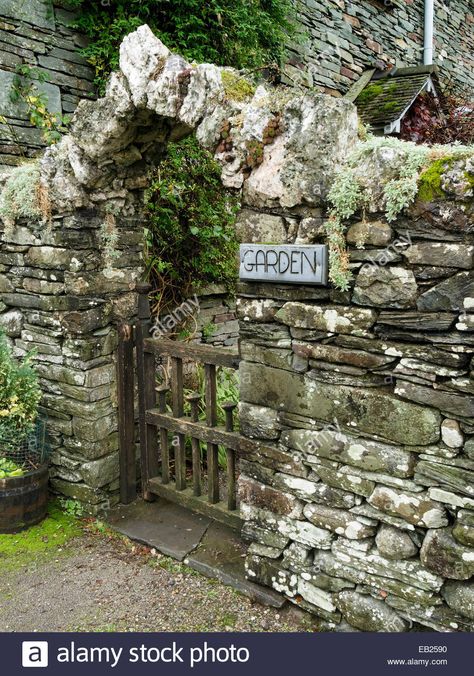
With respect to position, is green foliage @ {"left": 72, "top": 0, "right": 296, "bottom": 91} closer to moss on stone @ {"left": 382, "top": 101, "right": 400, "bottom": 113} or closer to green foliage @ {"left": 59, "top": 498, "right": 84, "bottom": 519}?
moss on stone @ {"left": 382, "top": 101, "right": 400, "bottom": 113}

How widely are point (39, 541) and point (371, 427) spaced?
255cm

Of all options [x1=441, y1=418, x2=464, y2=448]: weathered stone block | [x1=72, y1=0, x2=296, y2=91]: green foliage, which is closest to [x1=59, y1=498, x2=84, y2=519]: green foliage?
[x1=441, y1=418, x2=464, y2=448]: weathered stone block

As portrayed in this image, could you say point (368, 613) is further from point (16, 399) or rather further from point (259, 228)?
point (16, 399)

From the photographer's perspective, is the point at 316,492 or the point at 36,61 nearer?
the point at 316,492

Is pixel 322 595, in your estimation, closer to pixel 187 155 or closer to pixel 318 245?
pixel 318 245

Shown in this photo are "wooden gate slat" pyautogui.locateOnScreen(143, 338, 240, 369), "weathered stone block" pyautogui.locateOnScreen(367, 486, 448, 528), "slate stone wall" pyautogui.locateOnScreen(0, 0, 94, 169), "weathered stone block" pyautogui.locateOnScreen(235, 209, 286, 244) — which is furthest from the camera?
"slate stone wall" pyautogui.locateOnScreen(0, 0, 94, 169)

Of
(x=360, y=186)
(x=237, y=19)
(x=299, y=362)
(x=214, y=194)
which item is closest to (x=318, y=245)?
(x=360, y=186)

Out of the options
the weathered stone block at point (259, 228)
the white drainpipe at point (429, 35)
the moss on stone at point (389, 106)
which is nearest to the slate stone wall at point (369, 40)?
the white drainpipe at point (429, 35)

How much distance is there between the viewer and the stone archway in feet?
8.38

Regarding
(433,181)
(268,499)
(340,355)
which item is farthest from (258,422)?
(433,181)

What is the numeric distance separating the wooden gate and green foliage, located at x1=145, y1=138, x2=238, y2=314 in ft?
3.66

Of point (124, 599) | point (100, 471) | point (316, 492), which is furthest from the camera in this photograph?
point (100, 471)

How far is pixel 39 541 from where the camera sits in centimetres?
372

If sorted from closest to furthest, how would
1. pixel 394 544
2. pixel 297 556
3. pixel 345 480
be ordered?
1. pixel 394 544
2. pixel 345 480
3. pixel 297 556
